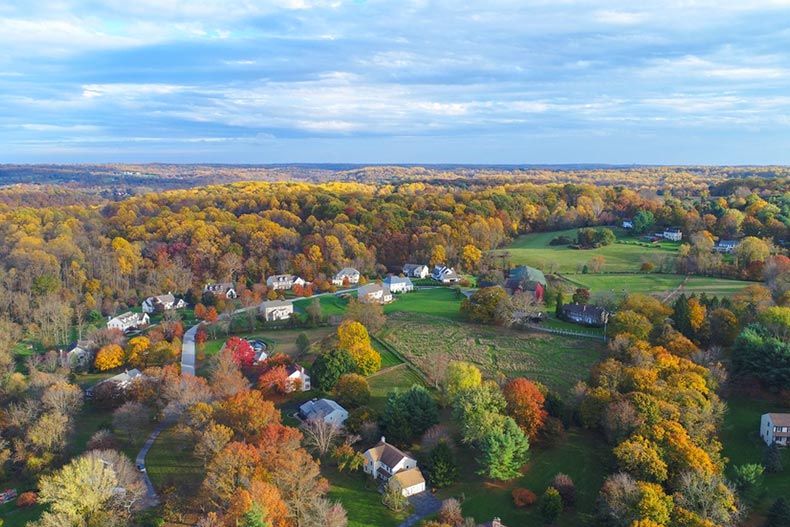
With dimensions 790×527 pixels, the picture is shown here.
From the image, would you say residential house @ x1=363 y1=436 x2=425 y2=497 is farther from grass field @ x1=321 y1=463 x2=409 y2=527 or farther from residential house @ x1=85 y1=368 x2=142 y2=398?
residential house @ x1=85 y1=368 x2=142 y2=398

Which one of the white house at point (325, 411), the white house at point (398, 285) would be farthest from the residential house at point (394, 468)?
the white house at point (398, 285)

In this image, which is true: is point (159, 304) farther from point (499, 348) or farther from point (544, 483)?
point (544, 483)

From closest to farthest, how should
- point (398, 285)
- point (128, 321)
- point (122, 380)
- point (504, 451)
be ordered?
point (504, 451) → point (122, 380) → point (128, 321) → point (398, 285)

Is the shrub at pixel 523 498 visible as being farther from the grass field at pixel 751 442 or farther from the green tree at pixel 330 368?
the green tree at pixel 330 368

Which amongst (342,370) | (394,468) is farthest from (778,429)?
(342,370)

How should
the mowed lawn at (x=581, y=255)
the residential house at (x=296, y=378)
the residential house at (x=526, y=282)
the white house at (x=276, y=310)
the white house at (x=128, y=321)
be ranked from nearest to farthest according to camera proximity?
the residential house at (x=296, y=378) < the residential house at (x=526, y=282) < the white house at (x=276, y=310) < the white house at (x=128, y=321) < the mowed lawn at (x=581, y=255)

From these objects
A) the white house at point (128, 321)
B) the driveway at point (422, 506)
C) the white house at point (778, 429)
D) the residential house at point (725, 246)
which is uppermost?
the residential house at point (725, 246)

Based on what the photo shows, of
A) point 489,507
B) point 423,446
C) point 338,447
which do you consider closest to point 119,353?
→ point 338,447

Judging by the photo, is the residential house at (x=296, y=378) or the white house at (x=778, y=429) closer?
the white house at (x=778, y=429)
